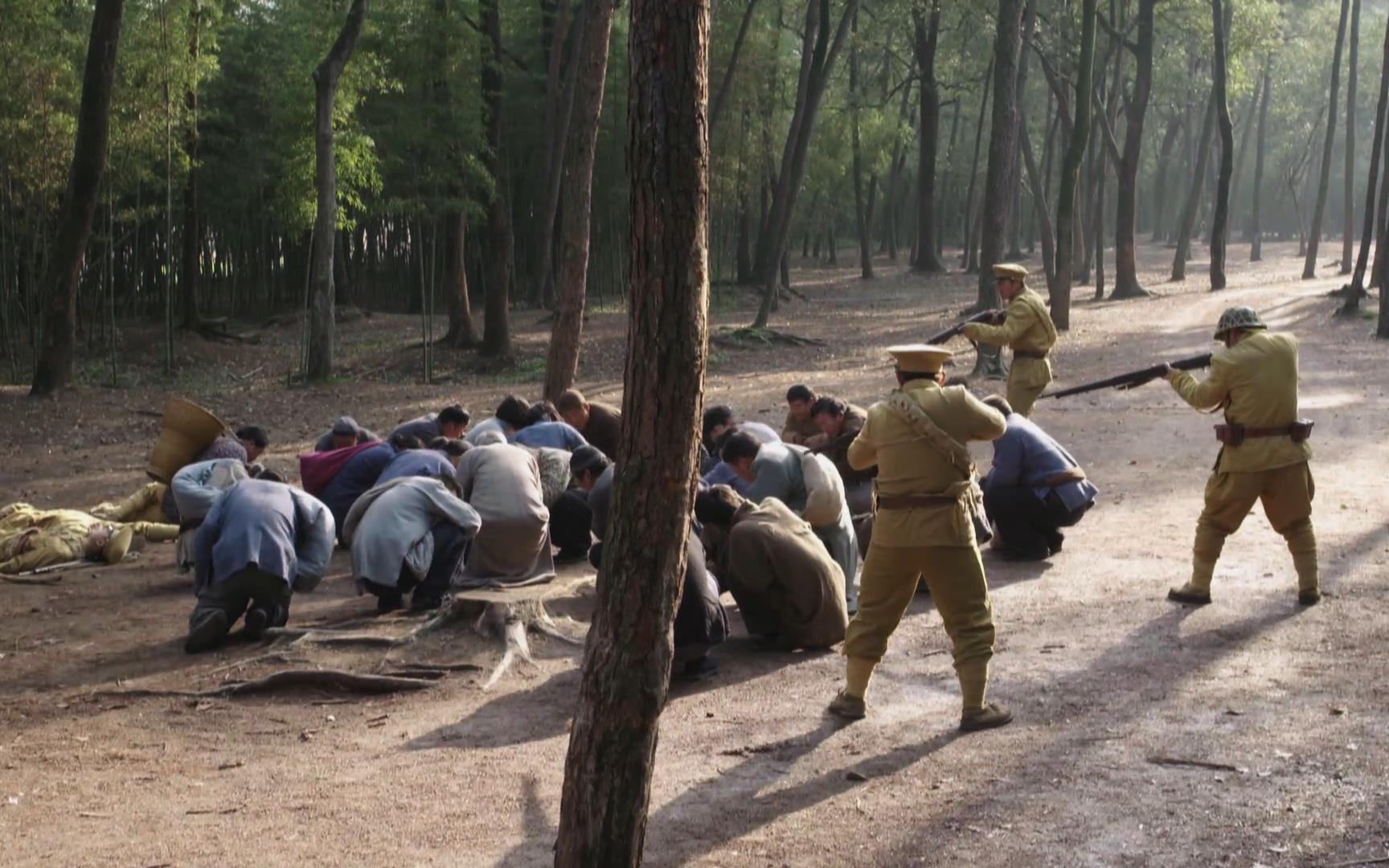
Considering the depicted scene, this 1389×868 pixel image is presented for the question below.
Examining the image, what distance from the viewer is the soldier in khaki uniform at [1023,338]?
39.2ft

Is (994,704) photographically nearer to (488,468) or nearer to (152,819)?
(152,819)

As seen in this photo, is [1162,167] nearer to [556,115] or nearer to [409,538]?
[556,115]

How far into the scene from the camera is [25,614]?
986 cm

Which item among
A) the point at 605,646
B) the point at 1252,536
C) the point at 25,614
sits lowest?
the point at 25,614

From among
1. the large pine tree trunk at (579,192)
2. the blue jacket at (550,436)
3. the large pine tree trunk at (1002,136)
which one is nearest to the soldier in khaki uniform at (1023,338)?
the blue jacket at (550,436)

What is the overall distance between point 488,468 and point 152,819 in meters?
4.08

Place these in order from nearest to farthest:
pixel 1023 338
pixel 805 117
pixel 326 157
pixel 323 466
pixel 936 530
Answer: pixel 936 530, pixel 323 466, pixel 1023 338, pixel 326 157, pixel 805 117

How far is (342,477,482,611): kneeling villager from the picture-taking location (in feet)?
29.7

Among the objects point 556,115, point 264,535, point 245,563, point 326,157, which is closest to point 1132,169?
point 556,115

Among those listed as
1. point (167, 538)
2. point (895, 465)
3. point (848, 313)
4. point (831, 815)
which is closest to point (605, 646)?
point (831, 815)

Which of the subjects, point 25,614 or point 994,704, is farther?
point 25,614

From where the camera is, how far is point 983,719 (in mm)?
6391

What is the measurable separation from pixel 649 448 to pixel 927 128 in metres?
37.7

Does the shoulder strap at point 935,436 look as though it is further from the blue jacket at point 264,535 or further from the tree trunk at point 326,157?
the tree trunk at point 326,157
